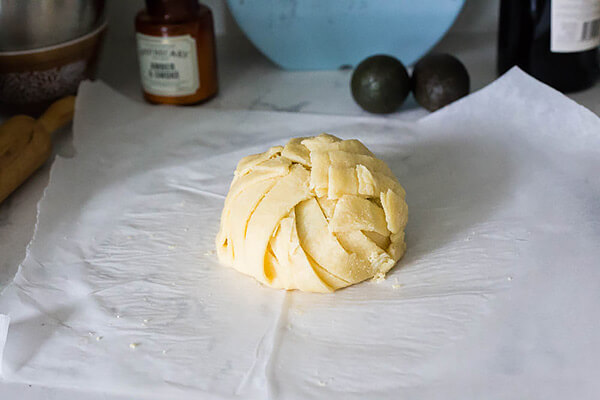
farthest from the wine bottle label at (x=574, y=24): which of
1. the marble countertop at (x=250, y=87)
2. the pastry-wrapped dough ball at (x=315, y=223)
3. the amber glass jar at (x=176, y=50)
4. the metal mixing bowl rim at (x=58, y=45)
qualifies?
the metal mixing bowl rim at (x=58, y=45)

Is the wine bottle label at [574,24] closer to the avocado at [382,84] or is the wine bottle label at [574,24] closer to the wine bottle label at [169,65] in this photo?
the avocado at [382,84]

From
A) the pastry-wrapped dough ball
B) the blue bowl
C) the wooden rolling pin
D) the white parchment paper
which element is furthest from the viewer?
the blue bowl

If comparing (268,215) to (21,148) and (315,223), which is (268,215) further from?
(21,148)

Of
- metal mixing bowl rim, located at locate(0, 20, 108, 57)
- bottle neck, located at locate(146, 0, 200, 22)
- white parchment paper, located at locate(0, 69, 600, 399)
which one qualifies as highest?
bottle neck, located at locate(146, 0, 200, 22)

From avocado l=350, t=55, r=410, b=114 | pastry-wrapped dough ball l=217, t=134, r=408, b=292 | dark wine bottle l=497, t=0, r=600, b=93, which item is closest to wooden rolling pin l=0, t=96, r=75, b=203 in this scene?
pastry-wrapped dough ball l=217, t=134, r=408, b=292

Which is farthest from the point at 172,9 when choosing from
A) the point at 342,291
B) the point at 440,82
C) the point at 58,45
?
the point at 342,291

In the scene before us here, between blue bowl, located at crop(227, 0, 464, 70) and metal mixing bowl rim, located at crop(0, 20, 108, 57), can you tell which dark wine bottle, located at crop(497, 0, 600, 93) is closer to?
blue bowl, located at crop(227, 0, 464, 70)

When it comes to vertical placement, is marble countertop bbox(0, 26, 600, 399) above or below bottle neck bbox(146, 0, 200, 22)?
below
